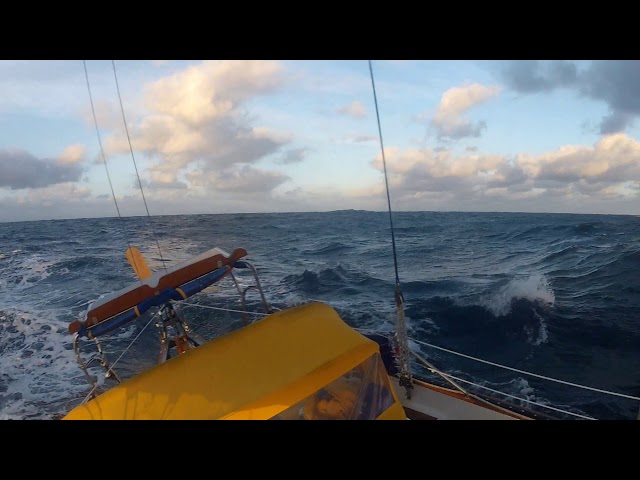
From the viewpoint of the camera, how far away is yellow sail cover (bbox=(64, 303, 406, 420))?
3.02 meters

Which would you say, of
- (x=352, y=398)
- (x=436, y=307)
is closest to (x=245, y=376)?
(x=352, y=398)

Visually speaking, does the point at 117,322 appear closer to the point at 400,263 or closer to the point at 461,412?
the point at 461,412

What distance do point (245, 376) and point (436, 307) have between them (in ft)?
33.9

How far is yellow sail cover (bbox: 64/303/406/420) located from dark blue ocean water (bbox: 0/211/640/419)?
567 centimetres

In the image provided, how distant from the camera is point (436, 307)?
492 inches

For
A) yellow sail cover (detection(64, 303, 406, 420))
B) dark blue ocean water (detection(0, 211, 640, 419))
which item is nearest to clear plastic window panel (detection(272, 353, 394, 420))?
yellow sail cover (detection(64, 303, 406, 420))

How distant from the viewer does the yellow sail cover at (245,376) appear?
9.92 feet

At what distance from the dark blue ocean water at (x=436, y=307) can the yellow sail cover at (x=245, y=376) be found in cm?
567

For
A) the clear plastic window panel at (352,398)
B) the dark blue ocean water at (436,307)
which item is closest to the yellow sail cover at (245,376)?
the clear plastic window panel at (352,398)

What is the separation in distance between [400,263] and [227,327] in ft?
38.0

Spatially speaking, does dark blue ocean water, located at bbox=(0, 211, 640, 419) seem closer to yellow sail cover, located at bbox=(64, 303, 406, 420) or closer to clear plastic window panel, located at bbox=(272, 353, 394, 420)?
clear plastic window panel, located at bbox=(272, 353, 394, 420)

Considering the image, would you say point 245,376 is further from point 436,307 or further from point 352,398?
point 436,307
